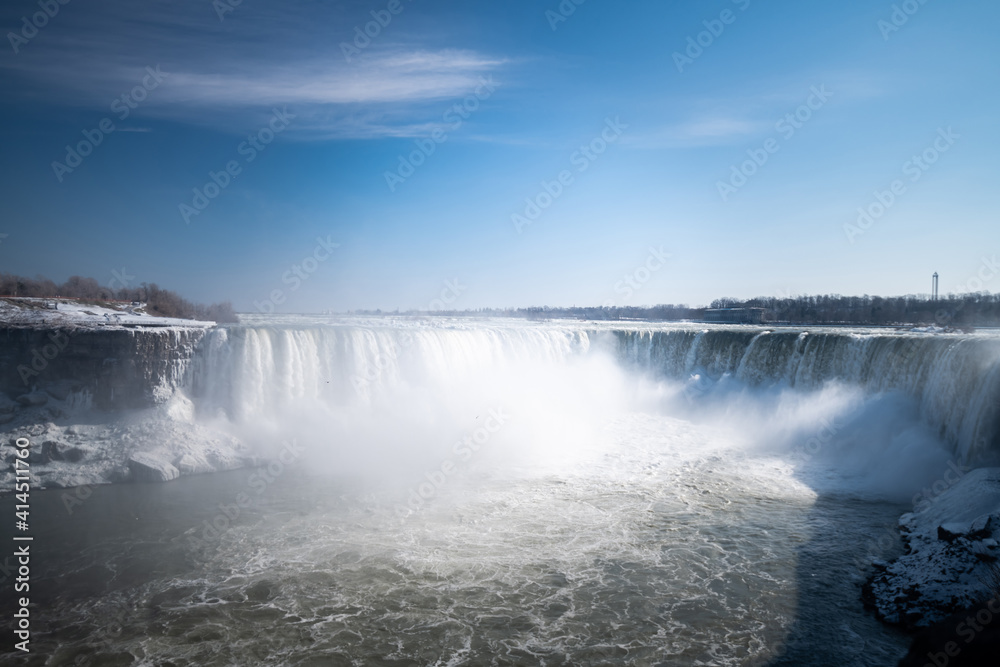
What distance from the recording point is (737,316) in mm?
56906

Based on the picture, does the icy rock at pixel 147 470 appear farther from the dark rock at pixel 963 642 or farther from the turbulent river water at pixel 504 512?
the dark rock at pixel 963 642

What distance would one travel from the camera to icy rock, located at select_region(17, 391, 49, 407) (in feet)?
44.5

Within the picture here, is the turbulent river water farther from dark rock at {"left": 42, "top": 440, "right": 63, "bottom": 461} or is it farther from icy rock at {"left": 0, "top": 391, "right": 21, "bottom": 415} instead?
icy rock at {"left": 0, "top": 391, "right": 21, "bottom": 415}

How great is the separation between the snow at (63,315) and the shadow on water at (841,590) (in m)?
17.8

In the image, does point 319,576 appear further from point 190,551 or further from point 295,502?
point 295,502

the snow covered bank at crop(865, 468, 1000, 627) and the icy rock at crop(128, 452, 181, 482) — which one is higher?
the snow covered bank at crop(865, 468, 1000, 627)

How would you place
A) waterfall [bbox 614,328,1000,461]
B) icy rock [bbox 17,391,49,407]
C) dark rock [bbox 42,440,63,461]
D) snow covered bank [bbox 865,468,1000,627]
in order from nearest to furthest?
snow covered bank [bbox 865,468,1000,627]
waterfall [bbox 614,328,1000,461]
dark rock [bbox 42,440,63,461]
icy rock [bbox 17,391,49,407]

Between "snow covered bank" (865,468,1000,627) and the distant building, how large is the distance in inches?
1800

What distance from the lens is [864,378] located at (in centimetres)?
1752

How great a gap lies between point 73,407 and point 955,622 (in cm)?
1883

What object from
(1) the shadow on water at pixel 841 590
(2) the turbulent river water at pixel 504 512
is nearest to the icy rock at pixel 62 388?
(2) the turbulent river water at pixel 504 512

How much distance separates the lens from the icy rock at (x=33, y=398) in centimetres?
1357

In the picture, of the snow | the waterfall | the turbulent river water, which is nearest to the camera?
the turbulent river water

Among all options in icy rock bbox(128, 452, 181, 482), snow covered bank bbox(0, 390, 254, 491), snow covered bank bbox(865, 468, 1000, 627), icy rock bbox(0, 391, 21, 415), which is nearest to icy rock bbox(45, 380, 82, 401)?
snow covered bank bbox(0, 390, 254, 491)
